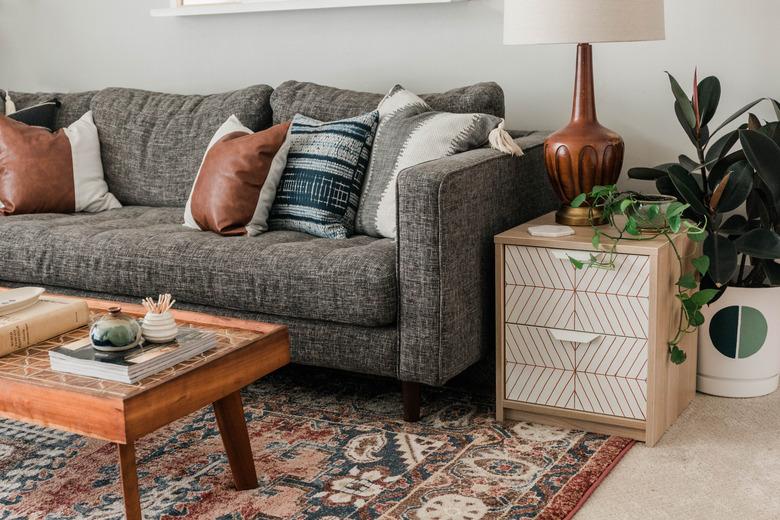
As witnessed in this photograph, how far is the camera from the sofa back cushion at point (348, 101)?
301 centimetres

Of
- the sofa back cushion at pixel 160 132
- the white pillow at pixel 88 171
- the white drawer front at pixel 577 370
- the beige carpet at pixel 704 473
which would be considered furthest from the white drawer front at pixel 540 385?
the white pillow at pixel 88 171

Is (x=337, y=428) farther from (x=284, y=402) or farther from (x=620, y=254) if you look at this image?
(x=620, y=254)

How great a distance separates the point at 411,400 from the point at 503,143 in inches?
30.2

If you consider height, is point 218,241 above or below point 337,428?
above

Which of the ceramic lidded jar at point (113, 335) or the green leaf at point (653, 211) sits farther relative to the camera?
the green leaf at point (653, 211)

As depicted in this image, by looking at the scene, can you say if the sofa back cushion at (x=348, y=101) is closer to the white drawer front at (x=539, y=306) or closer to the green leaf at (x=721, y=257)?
the white drawer front at (x=539, y=306)

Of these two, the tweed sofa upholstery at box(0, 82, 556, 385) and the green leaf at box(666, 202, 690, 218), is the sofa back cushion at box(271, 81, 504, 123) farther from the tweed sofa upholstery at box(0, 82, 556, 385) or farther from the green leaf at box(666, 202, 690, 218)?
the green leaf at box(666, 202, 690, 218)

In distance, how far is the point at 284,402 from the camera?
2.76m

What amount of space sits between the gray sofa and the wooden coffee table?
1.33 ft

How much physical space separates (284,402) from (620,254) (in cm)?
106

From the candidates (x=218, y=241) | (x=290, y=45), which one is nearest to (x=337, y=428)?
(x=218, y=241)

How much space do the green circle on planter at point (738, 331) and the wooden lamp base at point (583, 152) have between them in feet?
1.59

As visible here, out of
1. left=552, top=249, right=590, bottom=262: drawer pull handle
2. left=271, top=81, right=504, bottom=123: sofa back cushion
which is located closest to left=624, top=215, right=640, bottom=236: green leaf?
left=552, top=249, right=590, bottom=262: drawer pull handle

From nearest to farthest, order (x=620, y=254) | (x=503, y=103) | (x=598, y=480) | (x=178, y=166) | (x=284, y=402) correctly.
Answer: (x=598, y=480)
(x=620, y=254)
(x=284, y=402)
(x=503, y=103)
(x=178, y=166)
